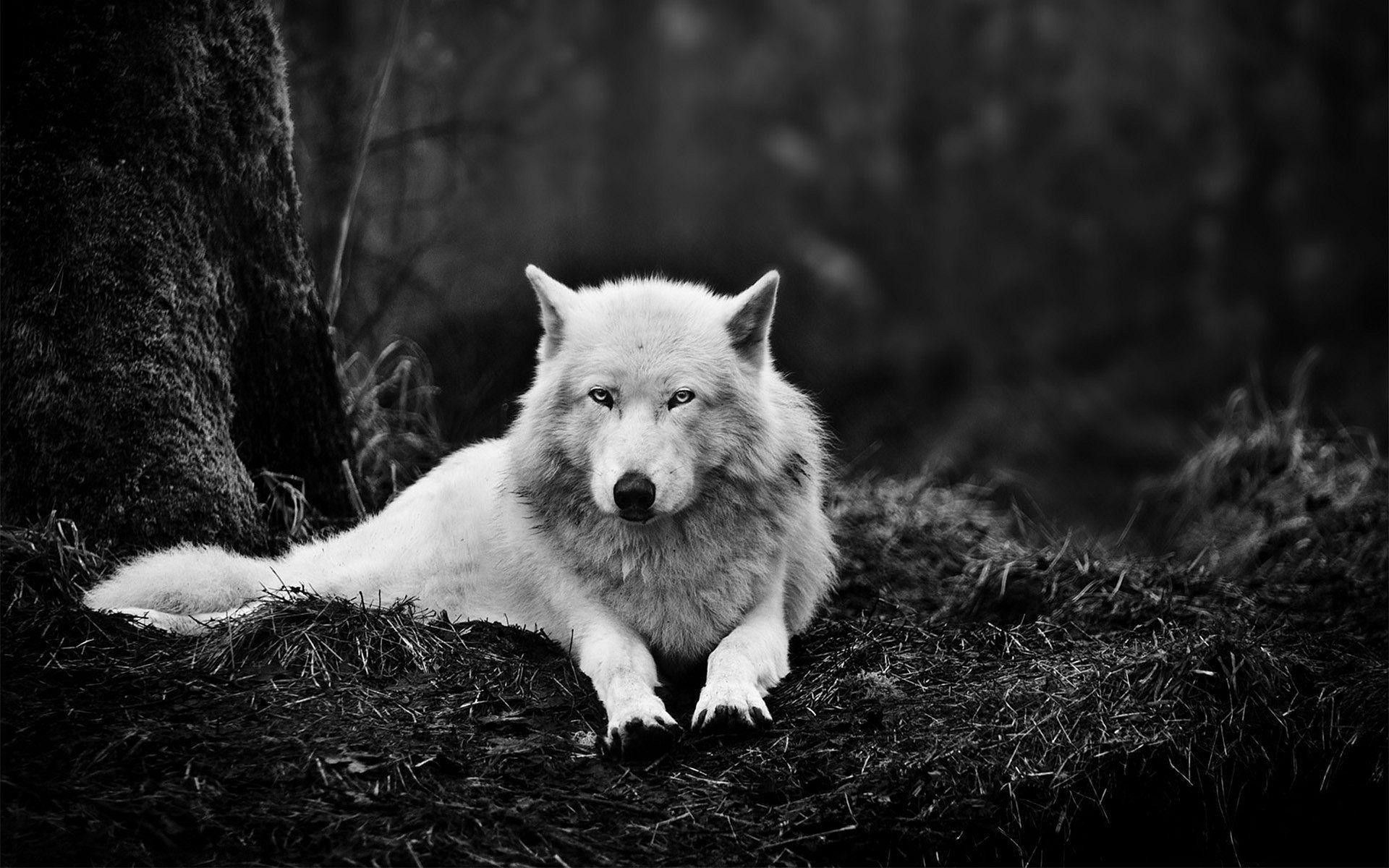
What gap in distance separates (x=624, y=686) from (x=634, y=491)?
0.55 metres

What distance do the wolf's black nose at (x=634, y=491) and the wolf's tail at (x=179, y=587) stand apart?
4.37 ft

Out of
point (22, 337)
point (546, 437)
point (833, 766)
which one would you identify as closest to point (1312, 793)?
point (833, 766)

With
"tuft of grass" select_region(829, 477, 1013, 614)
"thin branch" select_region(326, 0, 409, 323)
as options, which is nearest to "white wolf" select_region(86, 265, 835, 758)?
Result: "tuft of grass" select_region(829, 477, 1013, 614)

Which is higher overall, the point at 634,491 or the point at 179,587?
the point at 634,491

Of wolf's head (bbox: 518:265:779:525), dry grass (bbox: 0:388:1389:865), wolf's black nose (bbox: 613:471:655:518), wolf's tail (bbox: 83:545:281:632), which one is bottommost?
dry grass (bbox: 0:388:1389:865)

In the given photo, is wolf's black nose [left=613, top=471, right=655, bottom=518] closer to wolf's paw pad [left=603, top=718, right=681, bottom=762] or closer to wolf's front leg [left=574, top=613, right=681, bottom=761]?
wolf's front leg [left=574, top=613, right=681, bottom=761]

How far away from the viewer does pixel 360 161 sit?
5.88 meters

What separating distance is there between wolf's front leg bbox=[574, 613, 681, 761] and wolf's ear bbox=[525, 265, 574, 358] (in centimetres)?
91

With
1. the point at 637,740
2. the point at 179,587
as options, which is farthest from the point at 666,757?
the point at 179,587

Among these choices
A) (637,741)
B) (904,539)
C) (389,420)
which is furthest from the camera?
(389,420)

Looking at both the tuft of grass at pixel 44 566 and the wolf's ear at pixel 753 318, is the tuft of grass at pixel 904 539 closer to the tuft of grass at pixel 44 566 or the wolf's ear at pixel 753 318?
the wolf's ear at pixel 753 318

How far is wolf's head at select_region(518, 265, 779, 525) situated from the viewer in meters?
3.28

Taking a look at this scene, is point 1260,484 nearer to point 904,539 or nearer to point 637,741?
point 904,539

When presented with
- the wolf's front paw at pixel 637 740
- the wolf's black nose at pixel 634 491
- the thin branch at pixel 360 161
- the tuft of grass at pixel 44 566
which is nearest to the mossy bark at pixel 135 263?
the tuft of grass at pixel 44 566
